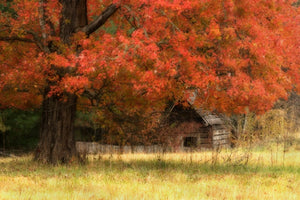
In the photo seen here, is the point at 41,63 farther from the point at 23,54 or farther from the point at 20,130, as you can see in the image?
the point at 20,130

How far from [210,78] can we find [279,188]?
3530 mm

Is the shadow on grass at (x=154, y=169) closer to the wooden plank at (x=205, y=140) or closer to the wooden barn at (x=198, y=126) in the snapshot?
the wooden barn at (x=198, y=126)

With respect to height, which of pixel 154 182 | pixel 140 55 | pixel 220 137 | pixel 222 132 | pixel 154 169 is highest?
pixel 140 55

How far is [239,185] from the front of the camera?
32.8 ft

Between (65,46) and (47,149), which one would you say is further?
(47,149)

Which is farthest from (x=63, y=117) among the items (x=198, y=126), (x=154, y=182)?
(x=198, y=126)

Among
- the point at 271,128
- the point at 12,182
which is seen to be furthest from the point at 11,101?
the point at 271,128

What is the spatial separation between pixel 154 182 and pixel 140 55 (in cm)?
352

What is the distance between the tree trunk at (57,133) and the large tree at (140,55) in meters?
0.03

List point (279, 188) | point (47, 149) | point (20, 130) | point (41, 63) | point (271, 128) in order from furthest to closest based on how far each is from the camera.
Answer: point (271, 128) → point (20, 130) → point (47, 149) → point (41, 63) → point (279, 188)

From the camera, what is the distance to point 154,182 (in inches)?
396

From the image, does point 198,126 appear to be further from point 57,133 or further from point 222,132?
point 57,133

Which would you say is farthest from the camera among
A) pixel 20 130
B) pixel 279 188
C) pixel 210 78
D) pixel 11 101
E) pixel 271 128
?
pixel 271 128

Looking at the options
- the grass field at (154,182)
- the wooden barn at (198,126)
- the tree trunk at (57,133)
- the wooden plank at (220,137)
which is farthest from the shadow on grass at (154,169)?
the wooden plank at (220,137)
